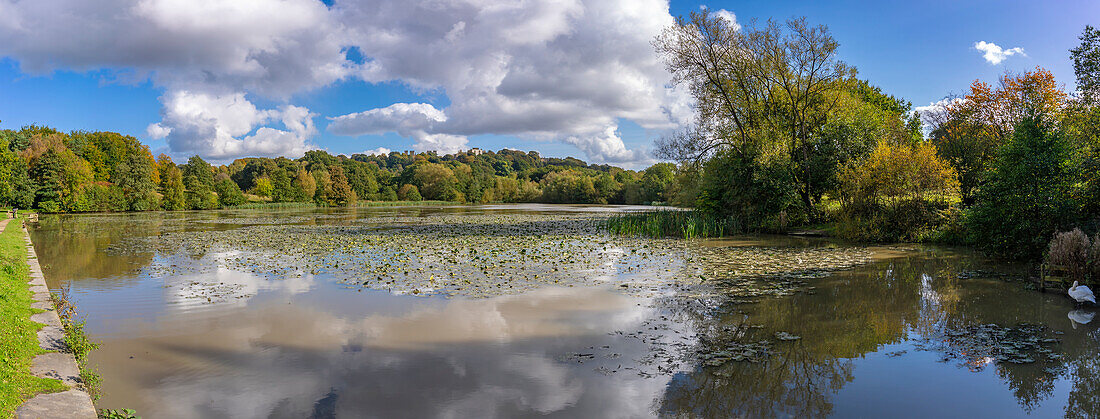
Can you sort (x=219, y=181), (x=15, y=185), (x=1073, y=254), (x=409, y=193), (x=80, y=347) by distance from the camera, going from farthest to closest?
(x=409, y=193) < (x=219, y=181) < (x=15, y=185) < (x=1073, y=254) < (x=80, y=347)

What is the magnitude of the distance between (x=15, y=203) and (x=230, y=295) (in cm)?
4867

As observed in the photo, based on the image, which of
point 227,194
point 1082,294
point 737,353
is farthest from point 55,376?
point 227,194

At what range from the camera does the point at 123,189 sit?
165 ft

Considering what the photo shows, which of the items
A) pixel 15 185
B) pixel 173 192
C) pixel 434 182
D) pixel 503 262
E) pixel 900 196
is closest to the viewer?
pixel 503 262

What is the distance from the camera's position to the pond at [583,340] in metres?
4.79

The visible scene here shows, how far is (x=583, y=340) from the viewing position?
6770 millimetres

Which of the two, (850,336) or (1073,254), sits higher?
(1073,254)

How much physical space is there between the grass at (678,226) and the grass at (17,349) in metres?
19.3

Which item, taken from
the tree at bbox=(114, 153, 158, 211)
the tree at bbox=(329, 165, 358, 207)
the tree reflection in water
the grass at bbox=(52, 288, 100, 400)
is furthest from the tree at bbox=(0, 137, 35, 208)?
the tree reflection in water

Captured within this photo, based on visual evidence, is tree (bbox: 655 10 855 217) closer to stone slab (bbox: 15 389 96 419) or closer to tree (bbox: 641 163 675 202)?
stone slab (bbox: 15 389 96 419)

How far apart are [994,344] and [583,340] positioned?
200 inches

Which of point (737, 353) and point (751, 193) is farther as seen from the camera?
point (751, 193)

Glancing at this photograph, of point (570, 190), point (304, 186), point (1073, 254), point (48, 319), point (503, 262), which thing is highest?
point (304, 186)

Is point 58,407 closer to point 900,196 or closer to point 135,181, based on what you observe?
point 900,196
